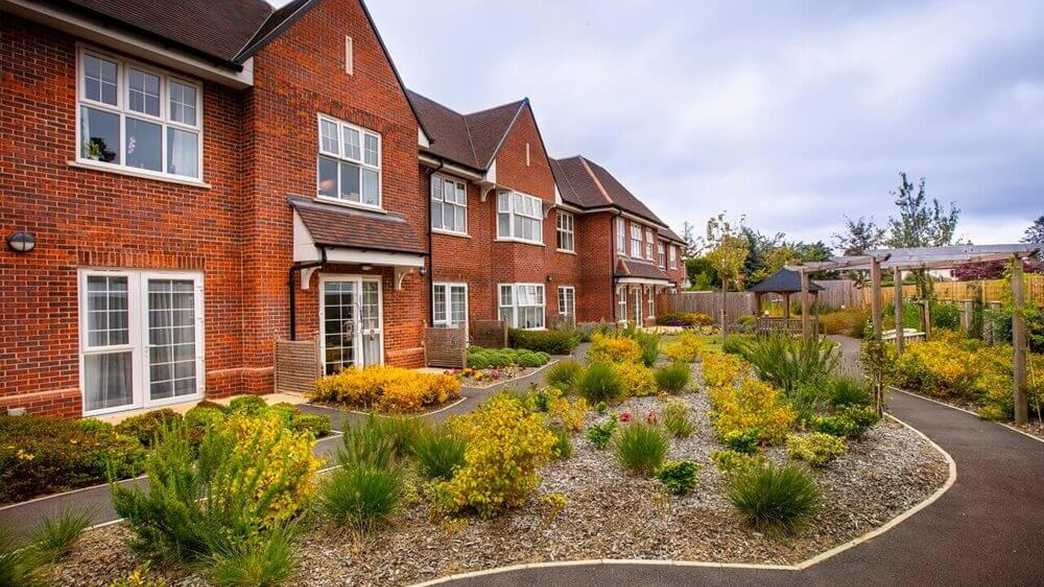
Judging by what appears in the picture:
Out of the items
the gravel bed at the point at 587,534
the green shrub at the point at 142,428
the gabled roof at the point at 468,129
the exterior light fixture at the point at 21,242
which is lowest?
the gravel bed at the point at 587,534

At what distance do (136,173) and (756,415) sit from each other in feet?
33.6

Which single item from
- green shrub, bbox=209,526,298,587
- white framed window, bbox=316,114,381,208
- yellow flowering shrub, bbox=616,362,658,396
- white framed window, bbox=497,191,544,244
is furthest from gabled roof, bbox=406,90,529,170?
green shrub, bbox=209,526,298,587

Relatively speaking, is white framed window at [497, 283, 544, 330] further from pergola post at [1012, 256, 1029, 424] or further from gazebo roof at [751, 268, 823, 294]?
pergola post at [1012, 256, 1029, 424]

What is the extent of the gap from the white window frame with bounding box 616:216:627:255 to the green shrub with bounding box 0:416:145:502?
70.4 ft

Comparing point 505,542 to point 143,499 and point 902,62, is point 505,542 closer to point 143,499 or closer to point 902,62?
point 143,499

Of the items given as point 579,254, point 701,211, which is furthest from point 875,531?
point 701,211

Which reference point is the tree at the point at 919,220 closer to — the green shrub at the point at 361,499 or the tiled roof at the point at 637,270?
the tiled roof at the point at 637,270

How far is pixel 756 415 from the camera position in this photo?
648 cm

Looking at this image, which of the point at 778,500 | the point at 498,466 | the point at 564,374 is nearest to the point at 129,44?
the point at 498,466

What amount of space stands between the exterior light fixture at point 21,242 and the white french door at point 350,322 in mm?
4770

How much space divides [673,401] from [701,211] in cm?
5874

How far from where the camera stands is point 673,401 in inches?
354

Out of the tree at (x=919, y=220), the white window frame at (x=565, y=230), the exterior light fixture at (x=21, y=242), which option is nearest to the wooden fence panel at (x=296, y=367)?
the exterior light fixture at (x=21, y=242)

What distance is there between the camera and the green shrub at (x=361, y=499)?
13.9 feet
